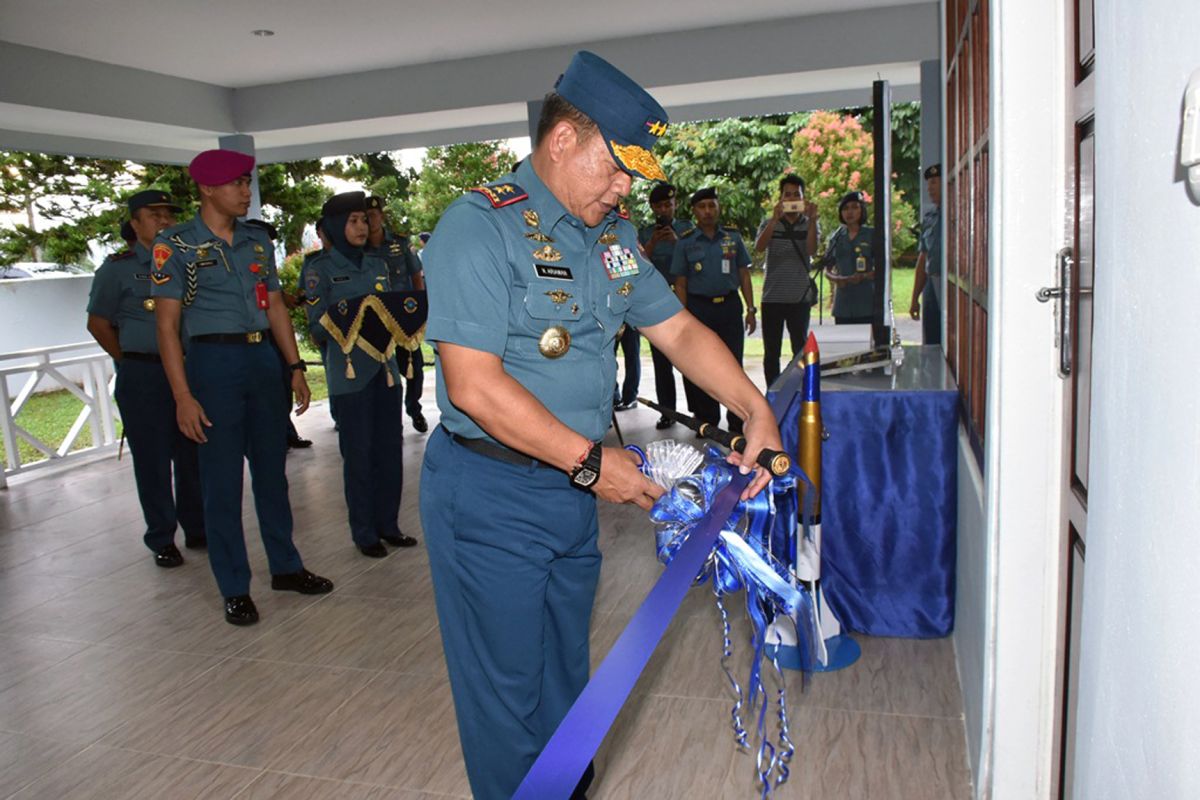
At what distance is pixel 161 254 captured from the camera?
3.12 m

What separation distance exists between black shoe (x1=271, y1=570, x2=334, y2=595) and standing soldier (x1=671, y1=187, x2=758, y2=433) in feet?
9.89

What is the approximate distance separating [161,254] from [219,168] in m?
0.34

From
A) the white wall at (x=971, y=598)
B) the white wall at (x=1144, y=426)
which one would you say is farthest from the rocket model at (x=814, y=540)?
the white wall at (x=1144, y=426)

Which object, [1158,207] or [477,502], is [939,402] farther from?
[1158,207]

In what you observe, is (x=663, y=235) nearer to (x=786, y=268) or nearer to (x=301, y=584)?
(x=786, y=268)

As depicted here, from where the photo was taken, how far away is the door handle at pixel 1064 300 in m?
1.53

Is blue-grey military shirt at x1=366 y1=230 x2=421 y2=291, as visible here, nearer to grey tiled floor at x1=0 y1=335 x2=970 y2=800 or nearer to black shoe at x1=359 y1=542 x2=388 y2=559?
black shoe at x1=359 y1=542 x2=388 y2=559

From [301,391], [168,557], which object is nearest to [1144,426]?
[301,391]

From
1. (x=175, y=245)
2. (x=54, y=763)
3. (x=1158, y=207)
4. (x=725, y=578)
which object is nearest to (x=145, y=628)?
(x=54, y=763)

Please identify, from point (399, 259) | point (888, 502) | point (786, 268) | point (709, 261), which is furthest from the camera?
point (786, 268)

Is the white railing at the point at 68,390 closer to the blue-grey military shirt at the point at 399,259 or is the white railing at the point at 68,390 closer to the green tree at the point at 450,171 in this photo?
the blue-grey military shirt at the point at 399,259

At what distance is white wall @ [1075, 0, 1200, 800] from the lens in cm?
69

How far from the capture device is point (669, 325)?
1.90 m

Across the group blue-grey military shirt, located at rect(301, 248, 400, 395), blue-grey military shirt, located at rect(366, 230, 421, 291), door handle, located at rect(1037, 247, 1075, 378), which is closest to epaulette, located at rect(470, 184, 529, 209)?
door handle, located at rect(1037, 247, 1075, 378)
